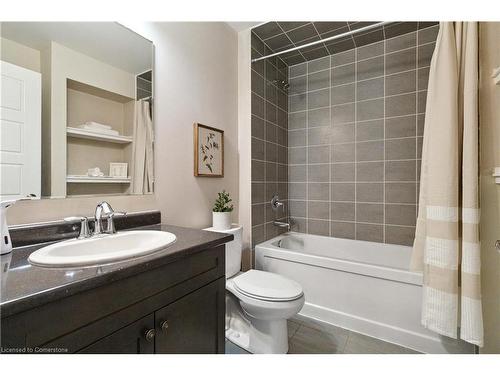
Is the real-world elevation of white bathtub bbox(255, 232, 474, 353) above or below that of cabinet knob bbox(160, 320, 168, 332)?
below

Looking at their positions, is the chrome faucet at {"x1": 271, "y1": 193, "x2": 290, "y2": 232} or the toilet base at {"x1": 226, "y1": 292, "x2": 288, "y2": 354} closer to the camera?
the toilet base at {"x1": 226, "y1": 292, "x2": 288, "y2": 354}

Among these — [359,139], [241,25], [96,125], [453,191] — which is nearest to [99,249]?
[96,125]

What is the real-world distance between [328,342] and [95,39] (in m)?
2.25

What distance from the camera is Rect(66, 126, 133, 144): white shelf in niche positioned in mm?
1093

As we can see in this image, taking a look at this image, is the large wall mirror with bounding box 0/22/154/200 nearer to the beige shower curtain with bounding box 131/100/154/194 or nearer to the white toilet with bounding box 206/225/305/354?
the beige shower curtain with bounding box 131/100/154/194

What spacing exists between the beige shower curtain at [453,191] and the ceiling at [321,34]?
99 cm

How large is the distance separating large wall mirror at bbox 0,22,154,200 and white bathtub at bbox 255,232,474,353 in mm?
1340

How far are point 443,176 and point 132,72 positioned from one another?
176 cm

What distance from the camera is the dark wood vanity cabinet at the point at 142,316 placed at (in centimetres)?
58

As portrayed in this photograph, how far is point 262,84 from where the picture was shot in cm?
229

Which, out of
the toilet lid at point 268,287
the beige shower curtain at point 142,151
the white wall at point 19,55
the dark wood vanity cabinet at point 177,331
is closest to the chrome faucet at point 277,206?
the toilet lid at point 268,287

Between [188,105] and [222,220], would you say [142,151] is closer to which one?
[188,105]

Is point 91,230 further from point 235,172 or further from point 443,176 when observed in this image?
point 443,176

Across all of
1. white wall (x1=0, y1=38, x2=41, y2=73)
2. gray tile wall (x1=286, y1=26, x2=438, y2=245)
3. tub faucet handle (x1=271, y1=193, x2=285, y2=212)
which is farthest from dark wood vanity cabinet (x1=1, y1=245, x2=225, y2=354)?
tub faucet handle (x1=271, y1=193, x2=285, y2=212)
